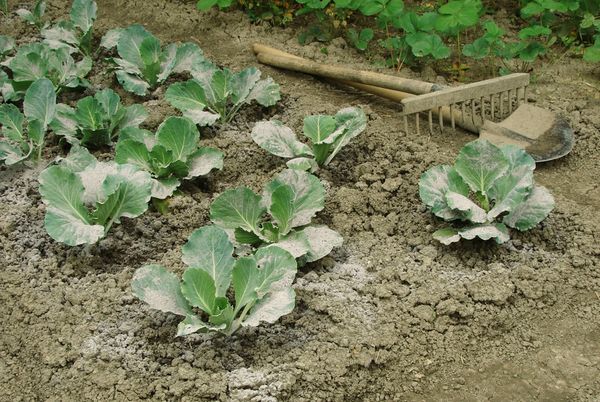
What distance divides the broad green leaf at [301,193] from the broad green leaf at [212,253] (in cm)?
31

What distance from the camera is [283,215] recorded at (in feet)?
9.46

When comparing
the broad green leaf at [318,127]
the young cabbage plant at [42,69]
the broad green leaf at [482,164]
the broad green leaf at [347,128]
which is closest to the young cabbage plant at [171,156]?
the broad green leaf at [318,127]

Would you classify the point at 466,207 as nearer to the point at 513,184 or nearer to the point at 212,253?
the point at 513,184

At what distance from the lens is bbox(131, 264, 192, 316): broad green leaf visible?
262 cm

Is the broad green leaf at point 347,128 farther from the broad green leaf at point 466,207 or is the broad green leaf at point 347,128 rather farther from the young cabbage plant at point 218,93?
the broad green leaf at point 466,207

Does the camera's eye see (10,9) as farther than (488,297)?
Yes

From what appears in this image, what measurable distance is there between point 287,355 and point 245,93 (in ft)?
4.94

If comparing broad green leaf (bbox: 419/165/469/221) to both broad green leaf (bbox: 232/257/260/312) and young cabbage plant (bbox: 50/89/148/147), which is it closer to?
broad green leaf (bbox: 232/257/260/312)

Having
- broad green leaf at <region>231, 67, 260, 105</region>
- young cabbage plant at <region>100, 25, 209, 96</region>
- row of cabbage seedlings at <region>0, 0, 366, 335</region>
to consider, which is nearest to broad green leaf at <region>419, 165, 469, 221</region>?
row of cabbage seedlings at <region>0, 0, 366, 335</region>

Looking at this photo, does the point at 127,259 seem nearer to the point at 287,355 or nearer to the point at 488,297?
the point at 287,355

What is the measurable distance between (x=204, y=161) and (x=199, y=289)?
0.87 meters

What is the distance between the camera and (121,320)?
2715 millimetres

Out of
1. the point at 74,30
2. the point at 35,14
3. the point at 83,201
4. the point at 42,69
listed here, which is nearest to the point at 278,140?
the point at 83,201

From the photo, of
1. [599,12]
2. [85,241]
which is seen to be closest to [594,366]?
[85,241]
